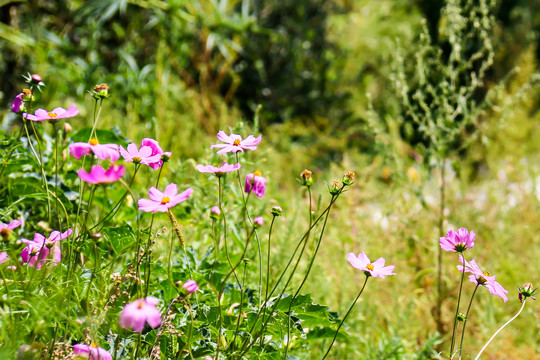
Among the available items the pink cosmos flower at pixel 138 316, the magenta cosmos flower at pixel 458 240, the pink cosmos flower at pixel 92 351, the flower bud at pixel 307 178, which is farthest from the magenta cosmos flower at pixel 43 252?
the magenta cosmos flower at pixel 458 240

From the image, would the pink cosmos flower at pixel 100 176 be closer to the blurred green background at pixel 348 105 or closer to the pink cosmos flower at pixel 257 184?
A: the pink cosmos flower at pixel 257 184

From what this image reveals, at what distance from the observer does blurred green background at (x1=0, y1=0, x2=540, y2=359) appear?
146cm

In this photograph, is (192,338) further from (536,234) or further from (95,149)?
(536,234)

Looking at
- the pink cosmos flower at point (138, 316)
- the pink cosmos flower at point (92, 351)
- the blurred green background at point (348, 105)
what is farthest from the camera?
the blurred green background at point (348, 105)

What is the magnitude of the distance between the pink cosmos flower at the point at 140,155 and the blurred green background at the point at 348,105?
276mm

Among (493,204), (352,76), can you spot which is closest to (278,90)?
(352,76)

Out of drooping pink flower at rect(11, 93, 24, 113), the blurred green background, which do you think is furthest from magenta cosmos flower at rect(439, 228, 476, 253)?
drooping pink flower at rect(11, 93, 24, 113)

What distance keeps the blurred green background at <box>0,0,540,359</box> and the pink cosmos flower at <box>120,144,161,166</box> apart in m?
0.28

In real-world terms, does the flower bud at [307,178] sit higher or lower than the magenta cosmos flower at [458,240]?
higher

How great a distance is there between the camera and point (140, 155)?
0.73m

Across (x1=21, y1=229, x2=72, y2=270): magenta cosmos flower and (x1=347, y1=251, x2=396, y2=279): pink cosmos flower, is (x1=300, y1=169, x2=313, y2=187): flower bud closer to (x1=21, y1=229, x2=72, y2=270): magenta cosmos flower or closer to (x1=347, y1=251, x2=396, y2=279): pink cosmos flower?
(x1=347, y1=251, x2=396, y2=279): pink cosmos flower

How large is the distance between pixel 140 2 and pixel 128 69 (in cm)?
37

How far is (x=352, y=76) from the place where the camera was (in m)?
3.93

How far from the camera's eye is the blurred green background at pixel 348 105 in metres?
1.46
